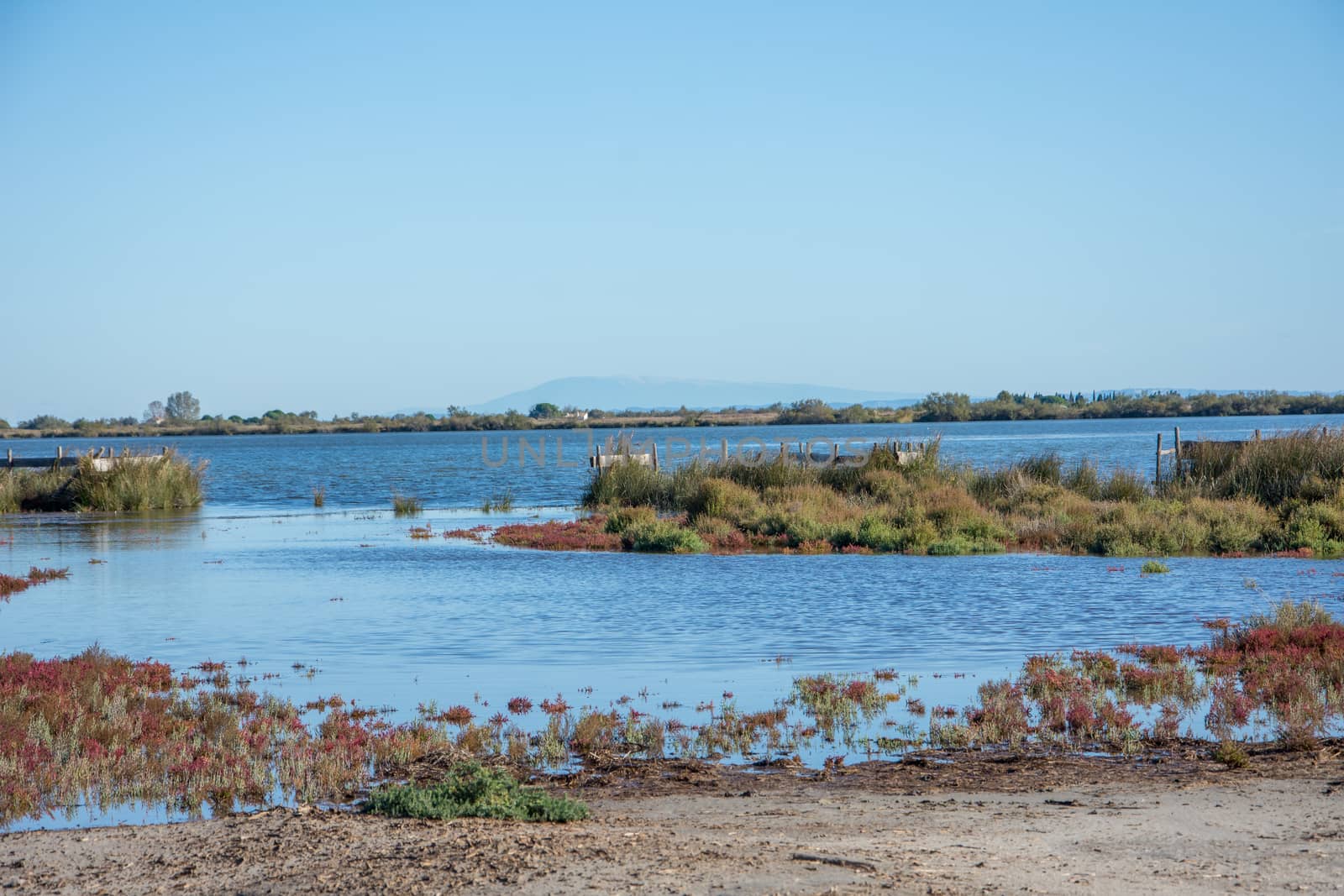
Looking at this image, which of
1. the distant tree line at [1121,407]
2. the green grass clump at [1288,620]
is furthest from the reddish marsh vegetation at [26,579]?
the distant tree line at [1121,407]

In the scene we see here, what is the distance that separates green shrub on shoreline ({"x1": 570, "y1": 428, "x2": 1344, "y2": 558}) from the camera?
25594mm

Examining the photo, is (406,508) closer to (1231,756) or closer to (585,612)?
(585,612)

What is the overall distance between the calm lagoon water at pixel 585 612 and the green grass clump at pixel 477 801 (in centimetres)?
183

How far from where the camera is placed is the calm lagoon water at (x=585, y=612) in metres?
13.8

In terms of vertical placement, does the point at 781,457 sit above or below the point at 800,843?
above

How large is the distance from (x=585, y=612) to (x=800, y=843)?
11.5m

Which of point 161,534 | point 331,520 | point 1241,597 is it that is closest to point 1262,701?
point 1241,597

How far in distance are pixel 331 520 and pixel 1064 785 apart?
112 ft

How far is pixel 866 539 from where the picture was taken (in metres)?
27.1

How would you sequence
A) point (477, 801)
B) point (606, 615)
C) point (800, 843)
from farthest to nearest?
point (606, 615) < point (477, 801) < point (800, 843)

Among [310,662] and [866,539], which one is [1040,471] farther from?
[310,662]

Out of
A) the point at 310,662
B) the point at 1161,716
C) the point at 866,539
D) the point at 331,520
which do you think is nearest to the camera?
the point at 1161,716

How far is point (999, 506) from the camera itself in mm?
31047

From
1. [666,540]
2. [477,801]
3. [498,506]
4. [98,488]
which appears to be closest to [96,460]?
[98,488]
